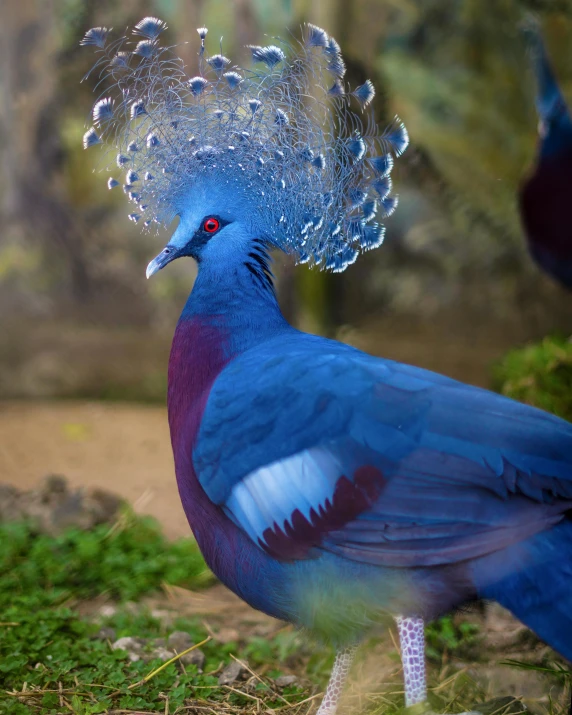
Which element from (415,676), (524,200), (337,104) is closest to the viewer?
(415,676)

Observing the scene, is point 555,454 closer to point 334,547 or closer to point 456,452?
point 456,452

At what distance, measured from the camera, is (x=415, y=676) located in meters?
1.60

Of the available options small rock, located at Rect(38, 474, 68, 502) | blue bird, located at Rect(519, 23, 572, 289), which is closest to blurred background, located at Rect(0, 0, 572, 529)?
small rock, located at Rect(38, 474, 68, 502)

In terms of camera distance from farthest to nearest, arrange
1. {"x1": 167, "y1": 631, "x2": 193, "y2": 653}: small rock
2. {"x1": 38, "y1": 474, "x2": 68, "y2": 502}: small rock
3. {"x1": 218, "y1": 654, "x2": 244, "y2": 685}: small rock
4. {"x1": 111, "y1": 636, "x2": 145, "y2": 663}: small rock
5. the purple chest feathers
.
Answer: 1. {"x1": 38, "y1": 474, "x2": 68, "y2": 502}: small rock
2. {"x1": 167, "y1": 631, "x2": 193, "y2": 653}: small rock
3. {"x1": 111, "y1": 636, "x2": 145, "y2": 663}: small rock
4. {"x1": 218, "y1": 654, "x2": 244, "y2": 685}: small rock
5. the purple chest feathers

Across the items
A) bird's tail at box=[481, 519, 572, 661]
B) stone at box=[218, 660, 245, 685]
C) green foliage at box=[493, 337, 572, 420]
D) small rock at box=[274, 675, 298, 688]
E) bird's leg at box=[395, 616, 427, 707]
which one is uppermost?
bird's tail at box=[481, 519, 572, 661]

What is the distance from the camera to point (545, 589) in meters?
1.42

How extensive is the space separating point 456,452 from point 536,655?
1.06 m

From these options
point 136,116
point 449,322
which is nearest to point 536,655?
point 136,116

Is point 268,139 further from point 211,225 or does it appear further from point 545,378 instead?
point 545,378

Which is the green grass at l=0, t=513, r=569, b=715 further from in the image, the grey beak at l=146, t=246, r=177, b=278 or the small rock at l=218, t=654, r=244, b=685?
the grey beak at l=146, t=246, r=177, b=278

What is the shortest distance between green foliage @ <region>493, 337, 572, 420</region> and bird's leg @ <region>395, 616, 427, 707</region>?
1.73 meters

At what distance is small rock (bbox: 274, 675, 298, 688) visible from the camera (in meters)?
2.08

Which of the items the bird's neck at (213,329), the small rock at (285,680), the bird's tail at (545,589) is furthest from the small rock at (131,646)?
the bird's tail at (545,589)

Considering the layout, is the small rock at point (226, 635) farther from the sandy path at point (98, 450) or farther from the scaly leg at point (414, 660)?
the scaly leg at point (414, 660)
